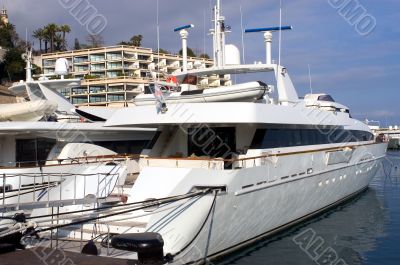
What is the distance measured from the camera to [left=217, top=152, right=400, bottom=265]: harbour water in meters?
10.5

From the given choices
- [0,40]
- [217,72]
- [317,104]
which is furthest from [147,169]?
[0,40]

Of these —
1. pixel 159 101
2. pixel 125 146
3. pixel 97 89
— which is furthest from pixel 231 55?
pixel 97 89

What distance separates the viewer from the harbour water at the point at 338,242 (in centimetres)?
1045

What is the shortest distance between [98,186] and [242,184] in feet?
11.3

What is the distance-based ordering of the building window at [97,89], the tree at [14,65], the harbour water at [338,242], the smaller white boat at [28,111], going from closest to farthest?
the harbour water at [338,242], the smaller white boat at [28,111], the building window at [97,89], the tree at [14,65]

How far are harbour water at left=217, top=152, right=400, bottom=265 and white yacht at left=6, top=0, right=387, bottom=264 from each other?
339mm

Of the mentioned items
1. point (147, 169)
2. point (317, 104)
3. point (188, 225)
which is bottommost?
point (188, 225)

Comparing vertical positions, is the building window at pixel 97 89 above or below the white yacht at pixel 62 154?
above

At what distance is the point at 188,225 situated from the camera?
8.89 m

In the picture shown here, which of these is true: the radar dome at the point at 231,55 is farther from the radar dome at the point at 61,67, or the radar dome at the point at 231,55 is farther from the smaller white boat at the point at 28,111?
the radar dome at the point at 61,67

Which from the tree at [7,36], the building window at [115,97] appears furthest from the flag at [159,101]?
the tree at [7,36]

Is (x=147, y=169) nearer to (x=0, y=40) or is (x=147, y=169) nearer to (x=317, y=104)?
(x=317, y=104)

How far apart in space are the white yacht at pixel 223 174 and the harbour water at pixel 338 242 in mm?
339

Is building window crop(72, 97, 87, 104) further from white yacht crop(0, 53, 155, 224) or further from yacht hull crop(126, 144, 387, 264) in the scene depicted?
yacht hull crop(126, 144, 387, 264)
